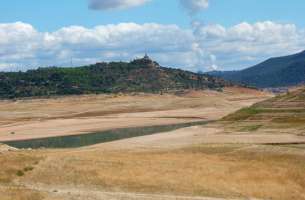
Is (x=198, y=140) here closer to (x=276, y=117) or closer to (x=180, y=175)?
(x=276, y=117)

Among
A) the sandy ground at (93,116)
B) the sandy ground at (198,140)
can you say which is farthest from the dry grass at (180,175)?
the sandy ground at (93,116)

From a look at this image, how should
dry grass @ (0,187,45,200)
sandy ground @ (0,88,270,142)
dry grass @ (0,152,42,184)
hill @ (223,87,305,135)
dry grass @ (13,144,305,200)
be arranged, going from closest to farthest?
dry grass @ (0,187,45,200), dry grass @ (13,144,305,200), dry grass @ (0,152,42,184), hill @ (223,87,305,135), sandy ground @ (0,88,270,142)

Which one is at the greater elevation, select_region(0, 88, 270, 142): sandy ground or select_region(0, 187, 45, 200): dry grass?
select_region(0, 187, 45, 200): dry grass

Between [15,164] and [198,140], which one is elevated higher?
[15,164]

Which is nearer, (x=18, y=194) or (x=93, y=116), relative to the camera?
(x=18, y=194)

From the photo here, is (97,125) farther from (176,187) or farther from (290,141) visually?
(176,187)

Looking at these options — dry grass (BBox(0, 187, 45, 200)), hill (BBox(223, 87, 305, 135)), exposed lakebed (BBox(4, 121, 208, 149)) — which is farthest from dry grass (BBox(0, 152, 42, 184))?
hill (BBox(223, 87, 305, 135))

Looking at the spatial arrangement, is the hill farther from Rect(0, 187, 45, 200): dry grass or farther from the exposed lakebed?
Rect(0, 187, 45, 200): dry grass

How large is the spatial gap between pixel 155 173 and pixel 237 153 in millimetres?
16204

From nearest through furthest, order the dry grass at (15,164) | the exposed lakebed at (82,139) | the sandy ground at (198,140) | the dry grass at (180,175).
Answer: the dry grass at (180,175)
the dry grass at (15,164)
the sandy ground at (198,140)
the exposed lakebed at (82,139)

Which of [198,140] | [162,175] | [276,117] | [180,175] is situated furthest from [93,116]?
[180,175]

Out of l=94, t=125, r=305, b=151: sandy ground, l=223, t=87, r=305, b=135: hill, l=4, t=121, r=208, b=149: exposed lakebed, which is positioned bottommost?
l=4, t=121, r=208, b=149: exposed lakebed

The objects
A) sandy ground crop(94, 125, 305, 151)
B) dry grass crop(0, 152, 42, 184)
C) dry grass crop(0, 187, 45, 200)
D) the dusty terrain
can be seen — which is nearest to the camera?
dry grass crop(0, 187, 45, 200)

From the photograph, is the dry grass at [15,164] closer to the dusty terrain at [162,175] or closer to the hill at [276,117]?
the dusty terrain at [162,175]
